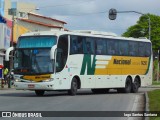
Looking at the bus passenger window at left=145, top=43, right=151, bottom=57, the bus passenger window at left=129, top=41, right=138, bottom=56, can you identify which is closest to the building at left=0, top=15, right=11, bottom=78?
the bus passenger window at left=145, top=43, right=151, bottom=57

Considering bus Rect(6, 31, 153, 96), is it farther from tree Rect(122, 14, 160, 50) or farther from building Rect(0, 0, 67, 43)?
tree Rect(122, 14, 160, 50)

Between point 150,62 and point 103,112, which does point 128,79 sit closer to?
point 150,62

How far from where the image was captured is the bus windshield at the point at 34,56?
28.7m

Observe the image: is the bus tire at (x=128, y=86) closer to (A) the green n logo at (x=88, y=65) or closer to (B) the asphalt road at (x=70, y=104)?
(A) the green n logo at (x=88, y=65)

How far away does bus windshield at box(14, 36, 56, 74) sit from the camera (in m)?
28.7

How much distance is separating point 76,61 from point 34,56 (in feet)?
9.07

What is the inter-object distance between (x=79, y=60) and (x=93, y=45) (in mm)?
2034

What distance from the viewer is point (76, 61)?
30531 mm

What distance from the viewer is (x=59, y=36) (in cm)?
2919

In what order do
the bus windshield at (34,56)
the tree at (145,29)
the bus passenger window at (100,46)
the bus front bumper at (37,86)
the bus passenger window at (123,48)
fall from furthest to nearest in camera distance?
1. the tree at (145,29)
2. the bus passenger window at (123,48)
3. the bus passenger window at (100,46)
4. the bus windshield at (34,56)
5. the bus front bumper at (37,86)

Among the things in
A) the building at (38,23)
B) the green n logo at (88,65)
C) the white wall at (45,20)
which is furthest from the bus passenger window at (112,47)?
the white wall at (45,20)

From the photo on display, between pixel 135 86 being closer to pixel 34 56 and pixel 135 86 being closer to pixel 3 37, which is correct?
pixel 34 56

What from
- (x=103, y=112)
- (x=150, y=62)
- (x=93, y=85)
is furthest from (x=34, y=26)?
(x=103, y=112)

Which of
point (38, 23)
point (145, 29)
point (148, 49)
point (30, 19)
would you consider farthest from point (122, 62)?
point (145, 29)
